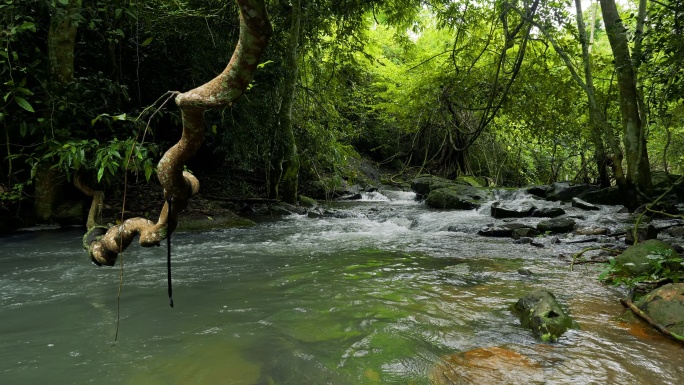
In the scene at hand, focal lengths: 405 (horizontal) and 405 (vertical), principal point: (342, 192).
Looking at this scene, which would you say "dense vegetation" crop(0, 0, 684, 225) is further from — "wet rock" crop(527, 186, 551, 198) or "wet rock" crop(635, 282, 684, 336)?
"wet rock" crop(635, 282, 684, 336)

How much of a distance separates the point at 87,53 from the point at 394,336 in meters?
8.49

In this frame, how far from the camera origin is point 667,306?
3076 mm

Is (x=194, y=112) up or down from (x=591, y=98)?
down

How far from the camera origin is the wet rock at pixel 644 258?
407 cm

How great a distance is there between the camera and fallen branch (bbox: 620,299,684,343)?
2809 millimetres

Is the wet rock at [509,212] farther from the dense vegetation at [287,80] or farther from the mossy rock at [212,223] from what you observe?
the mossy rock at [212,223]

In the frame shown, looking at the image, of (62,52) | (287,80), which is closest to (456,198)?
(287,80)

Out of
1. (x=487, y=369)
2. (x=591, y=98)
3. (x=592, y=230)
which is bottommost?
(x=487, y=369)

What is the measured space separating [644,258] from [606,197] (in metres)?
7.29

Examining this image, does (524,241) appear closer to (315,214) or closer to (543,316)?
(543,316)

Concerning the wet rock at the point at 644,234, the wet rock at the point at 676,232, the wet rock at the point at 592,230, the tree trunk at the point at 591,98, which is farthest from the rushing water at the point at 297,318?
the tree trunk at the point at 591,98

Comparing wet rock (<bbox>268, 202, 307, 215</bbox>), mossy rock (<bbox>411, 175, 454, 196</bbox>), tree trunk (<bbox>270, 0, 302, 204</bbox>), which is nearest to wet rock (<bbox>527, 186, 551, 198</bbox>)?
mossy rock (<bbox>411, 175, 454, 196</bbox>)

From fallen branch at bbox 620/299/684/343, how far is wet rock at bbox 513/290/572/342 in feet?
1.73

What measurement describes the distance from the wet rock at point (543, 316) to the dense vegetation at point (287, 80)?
7.22 ft
